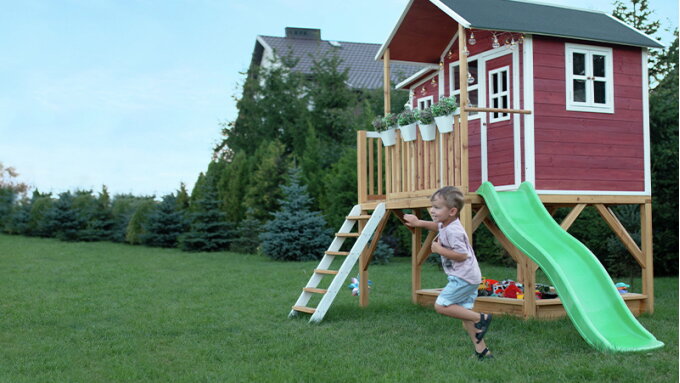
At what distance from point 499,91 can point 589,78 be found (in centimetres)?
107

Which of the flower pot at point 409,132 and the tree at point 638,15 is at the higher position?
the tree at point 638,15

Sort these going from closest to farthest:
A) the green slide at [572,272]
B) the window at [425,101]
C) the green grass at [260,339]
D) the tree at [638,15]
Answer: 1. the green grass at [260,339]
2. the green slide at [572,272]
3. the window at [425,101]
4. the tree at [638,15]

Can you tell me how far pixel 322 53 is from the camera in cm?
3103

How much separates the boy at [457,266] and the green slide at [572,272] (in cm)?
115

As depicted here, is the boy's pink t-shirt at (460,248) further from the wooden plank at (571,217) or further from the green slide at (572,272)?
the wooden plank at (571,217)

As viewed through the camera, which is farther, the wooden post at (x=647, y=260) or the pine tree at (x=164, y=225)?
the pine tree at (x=164, y=225)

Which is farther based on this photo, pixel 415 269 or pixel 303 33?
pixel 303 33

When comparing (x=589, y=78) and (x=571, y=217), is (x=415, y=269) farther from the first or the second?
(x=589, y=78)

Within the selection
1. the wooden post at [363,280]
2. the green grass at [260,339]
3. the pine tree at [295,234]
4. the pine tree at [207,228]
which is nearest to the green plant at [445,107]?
the wooden post at [363,280]

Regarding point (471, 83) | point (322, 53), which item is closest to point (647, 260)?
point (471, 83)

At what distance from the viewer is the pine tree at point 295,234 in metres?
16.1

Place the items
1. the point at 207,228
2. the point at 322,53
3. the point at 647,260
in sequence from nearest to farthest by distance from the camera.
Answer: the point at 647,260 < the point at 207,228 < the point at 322,53

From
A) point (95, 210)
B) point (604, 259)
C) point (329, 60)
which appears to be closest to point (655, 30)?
point (604, 259)

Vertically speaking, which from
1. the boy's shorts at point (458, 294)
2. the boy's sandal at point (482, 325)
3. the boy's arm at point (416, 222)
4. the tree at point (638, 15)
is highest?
the tree at point (638, 15)
